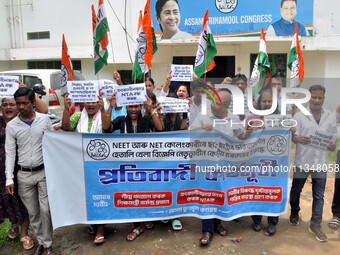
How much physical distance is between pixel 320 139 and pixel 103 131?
2.33 metres

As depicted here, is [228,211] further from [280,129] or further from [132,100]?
[132,100]

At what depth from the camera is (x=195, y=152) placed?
3.80m

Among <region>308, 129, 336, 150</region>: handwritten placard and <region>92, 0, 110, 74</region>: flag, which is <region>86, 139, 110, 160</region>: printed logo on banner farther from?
<region>308, 129, 336, 150</region>: handwritten placard

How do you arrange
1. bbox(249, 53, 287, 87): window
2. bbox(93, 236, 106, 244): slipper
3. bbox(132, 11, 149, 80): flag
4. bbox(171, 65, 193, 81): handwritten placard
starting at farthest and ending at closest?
bbox(249, 53, 287, 87): window, bbox(171, 65, 193, 81): handwritten placard, bbox(132, 11, 149, 80): flag, bbox(93, 236, 106, 244): slipper

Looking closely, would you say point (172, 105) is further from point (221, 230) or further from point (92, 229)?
point (92, 229)

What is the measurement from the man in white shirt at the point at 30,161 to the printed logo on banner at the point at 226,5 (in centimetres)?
807

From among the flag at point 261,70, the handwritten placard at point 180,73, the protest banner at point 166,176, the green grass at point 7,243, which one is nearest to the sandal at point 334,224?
the protest banner at point 166,176

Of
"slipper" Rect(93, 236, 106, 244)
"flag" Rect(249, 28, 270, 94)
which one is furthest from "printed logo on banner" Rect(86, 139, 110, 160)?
"flag" Rect(249, 28, 270, 94)

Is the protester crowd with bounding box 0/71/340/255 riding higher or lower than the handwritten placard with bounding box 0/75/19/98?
lower

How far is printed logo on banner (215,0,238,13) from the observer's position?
10.3 meters

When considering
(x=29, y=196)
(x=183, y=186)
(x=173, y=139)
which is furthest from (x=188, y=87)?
(x=29, y=196)

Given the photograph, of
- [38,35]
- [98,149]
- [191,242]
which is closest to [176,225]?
[191,242]

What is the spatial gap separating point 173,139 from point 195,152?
0.28 m

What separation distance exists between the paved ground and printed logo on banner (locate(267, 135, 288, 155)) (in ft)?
3.12
